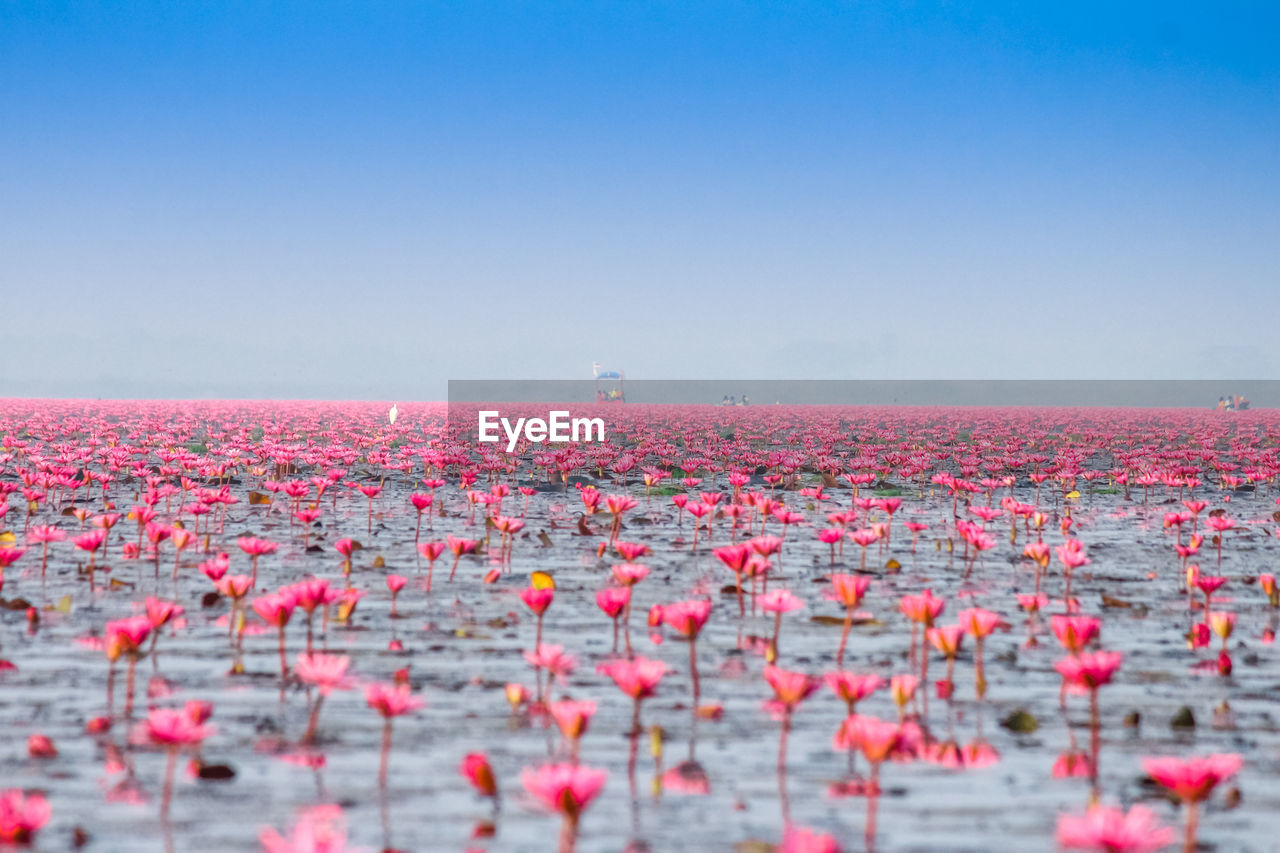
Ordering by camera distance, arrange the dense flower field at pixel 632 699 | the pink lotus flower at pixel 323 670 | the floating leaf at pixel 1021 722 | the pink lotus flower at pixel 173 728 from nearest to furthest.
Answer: the pink lotus flower at pixel 173 728
the dense flower field at pixel 632 699
the pink lotus flower at pixel 323 670
the floating leaf at pixel 1021 722

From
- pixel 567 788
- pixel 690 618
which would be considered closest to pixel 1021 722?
pixel 690 618

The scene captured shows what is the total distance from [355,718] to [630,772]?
44.1 inches

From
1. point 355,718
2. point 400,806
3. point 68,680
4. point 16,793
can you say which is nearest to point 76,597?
point 68,680

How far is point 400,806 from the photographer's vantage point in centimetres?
220

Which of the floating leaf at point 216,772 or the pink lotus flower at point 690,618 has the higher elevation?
the pink lotus flower at point 690,618

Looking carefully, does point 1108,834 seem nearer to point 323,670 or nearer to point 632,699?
point 632,699

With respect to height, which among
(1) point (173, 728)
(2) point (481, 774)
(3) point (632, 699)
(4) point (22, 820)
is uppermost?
(1) point (173, 728)

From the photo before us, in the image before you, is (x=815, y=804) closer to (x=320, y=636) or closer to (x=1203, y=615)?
(x=320, y=636)

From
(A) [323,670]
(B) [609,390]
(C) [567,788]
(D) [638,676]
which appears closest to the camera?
(C) [567,788]

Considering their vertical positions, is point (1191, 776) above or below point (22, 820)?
above

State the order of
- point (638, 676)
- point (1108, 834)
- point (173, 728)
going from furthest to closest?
point (638, 676) < point (173, 728) < point (1108, 834)

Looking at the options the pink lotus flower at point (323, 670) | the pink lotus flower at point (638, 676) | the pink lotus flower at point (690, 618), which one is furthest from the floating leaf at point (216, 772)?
the pink lotus flower at point (690, 618)

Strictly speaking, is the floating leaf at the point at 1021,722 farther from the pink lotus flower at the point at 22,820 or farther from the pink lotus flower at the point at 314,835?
the pink lotus flower at the point at 22,820

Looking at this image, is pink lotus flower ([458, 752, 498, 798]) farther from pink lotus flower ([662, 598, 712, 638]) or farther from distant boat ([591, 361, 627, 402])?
distant boat ([591, 361, 627, 402])
